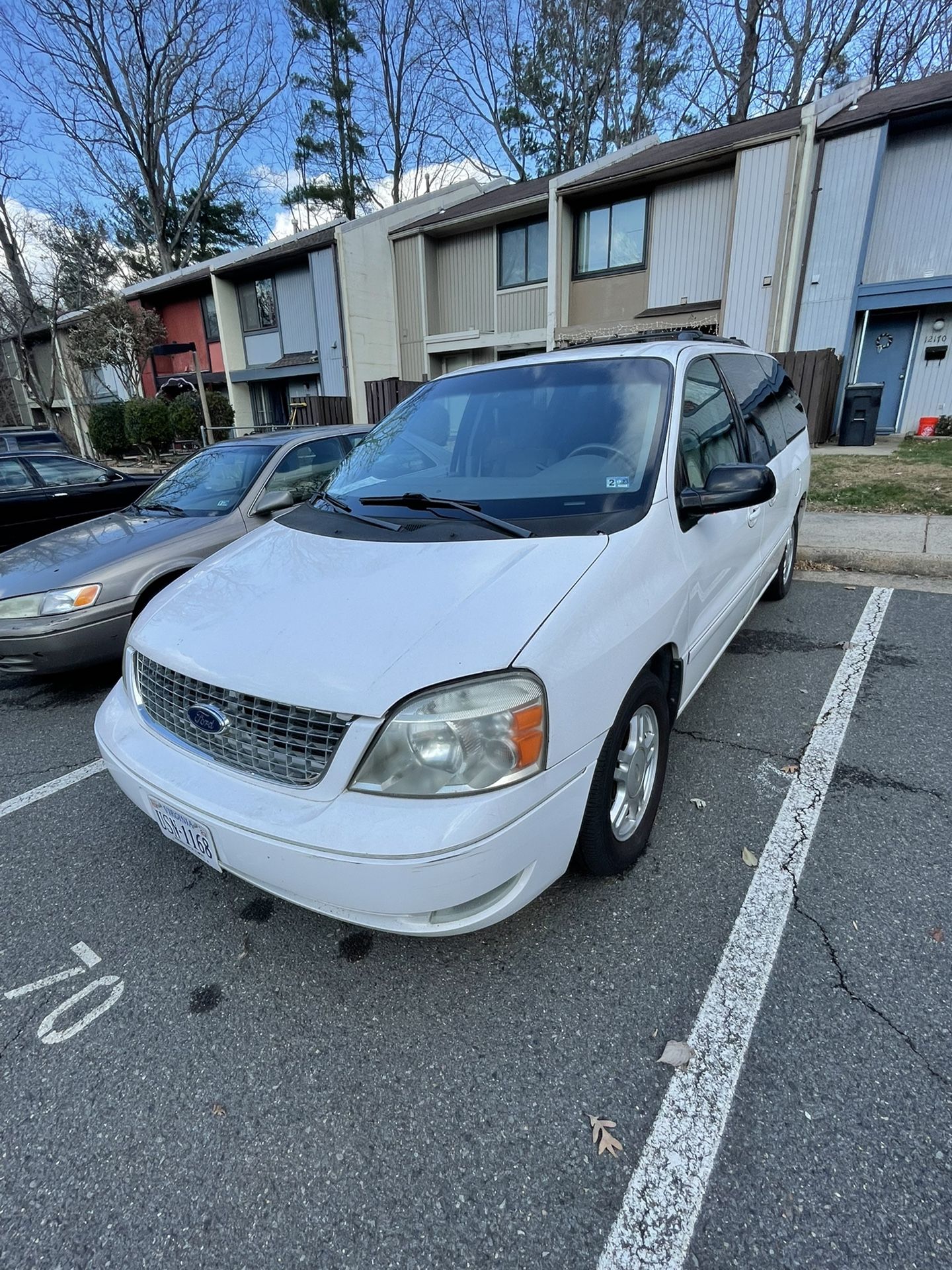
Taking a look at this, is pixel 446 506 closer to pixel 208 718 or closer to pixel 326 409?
pixel 208 718

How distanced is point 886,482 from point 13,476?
11.1 metres

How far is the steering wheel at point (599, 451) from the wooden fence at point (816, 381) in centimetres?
1157

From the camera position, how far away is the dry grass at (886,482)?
745cm

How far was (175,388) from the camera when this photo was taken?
2495 centimetres

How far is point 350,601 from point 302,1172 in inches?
56.7

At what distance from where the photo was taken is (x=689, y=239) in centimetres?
1445

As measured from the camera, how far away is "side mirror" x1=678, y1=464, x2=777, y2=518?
2.37m

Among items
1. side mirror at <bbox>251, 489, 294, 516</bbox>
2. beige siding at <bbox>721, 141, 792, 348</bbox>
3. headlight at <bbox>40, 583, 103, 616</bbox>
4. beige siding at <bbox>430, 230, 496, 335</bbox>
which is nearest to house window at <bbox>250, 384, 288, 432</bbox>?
beige siding at <bbox>430, 230, 496, 335</bbox>

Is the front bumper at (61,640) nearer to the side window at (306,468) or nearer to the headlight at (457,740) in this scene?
the side window at (306,468)

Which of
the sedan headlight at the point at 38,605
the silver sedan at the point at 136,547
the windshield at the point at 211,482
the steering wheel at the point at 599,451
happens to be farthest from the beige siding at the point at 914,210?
the sedan headlight at the point at 38,605

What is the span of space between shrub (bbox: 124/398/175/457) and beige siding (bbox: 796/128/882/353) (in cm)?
1822

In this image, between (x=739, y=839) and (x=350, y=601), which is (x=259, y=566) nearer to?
(x=350, y=601)

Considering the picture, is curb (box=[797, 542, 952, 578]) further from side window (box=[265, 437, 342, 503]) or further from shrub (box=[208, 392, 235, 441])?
shrub (box=[208, 392, 235, 441])

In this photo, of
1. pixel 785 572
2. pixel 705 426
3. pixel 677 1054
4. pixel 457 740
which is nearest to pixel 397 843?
pixel 457 740
